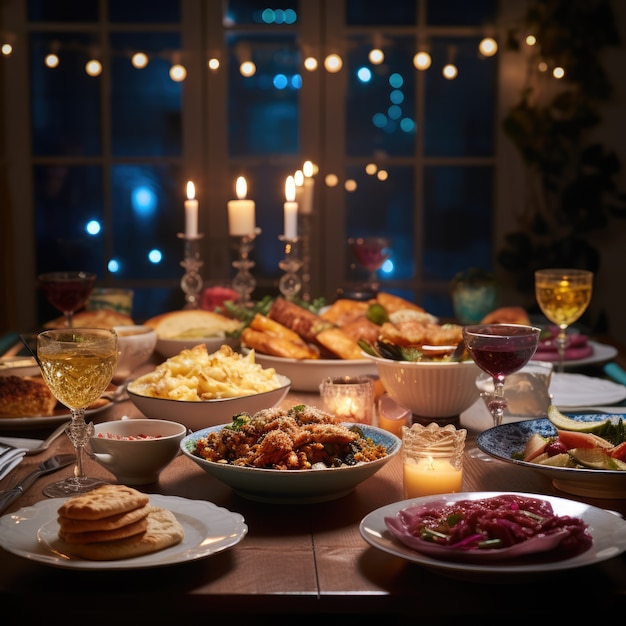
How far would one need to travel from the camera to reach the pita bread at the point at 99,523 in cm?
108

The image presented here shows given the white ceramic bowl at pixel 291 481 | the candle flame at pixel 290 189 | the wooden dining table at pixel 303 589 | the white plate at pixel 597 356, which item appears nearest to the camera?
the wooden dining table at pixel 303 589

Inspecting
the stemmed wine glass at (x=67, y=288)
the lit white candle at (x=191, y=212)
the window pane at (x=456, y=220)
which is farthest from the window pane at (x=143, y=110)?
the stemmed wine glass at (x=67, y=288)

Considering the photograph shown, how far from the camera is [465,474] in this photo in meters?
1.54

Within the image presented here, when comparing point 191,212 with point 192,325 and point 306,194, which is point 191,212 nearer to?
point 306,194

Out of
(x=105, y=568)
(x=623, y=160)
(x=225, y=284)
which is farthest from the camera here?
(x=623, y=160)

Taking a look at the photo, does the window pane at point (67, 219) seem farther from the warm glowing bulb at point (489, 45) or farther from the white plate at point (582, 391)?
the white plate at point (582, 391)

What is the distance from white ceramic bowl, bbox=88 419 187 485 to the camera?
1.42 meters

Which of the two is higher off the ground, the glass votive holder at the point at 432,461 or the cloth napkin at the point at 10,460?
the glass votive holder at the point at 432,461

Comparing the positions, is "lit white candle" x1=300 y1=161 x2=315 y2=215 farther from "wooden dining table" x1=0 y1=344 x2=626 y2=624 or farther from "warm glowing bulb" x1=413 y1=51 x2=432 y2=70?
"wooden dining table" x1=0 y1=344 x2=626 y2=624

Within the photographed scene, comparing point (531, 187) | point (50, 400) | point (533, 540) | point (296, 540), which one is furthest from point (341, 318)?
point (531, 187)

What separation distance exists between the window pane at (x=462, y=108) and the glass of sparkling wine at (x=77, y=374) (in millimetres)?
3984

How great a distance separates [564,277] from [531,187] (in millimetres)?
3106

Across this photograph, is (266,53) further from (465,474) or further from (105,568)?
(105,568)

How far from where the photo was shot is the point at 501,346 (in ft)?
5.00
